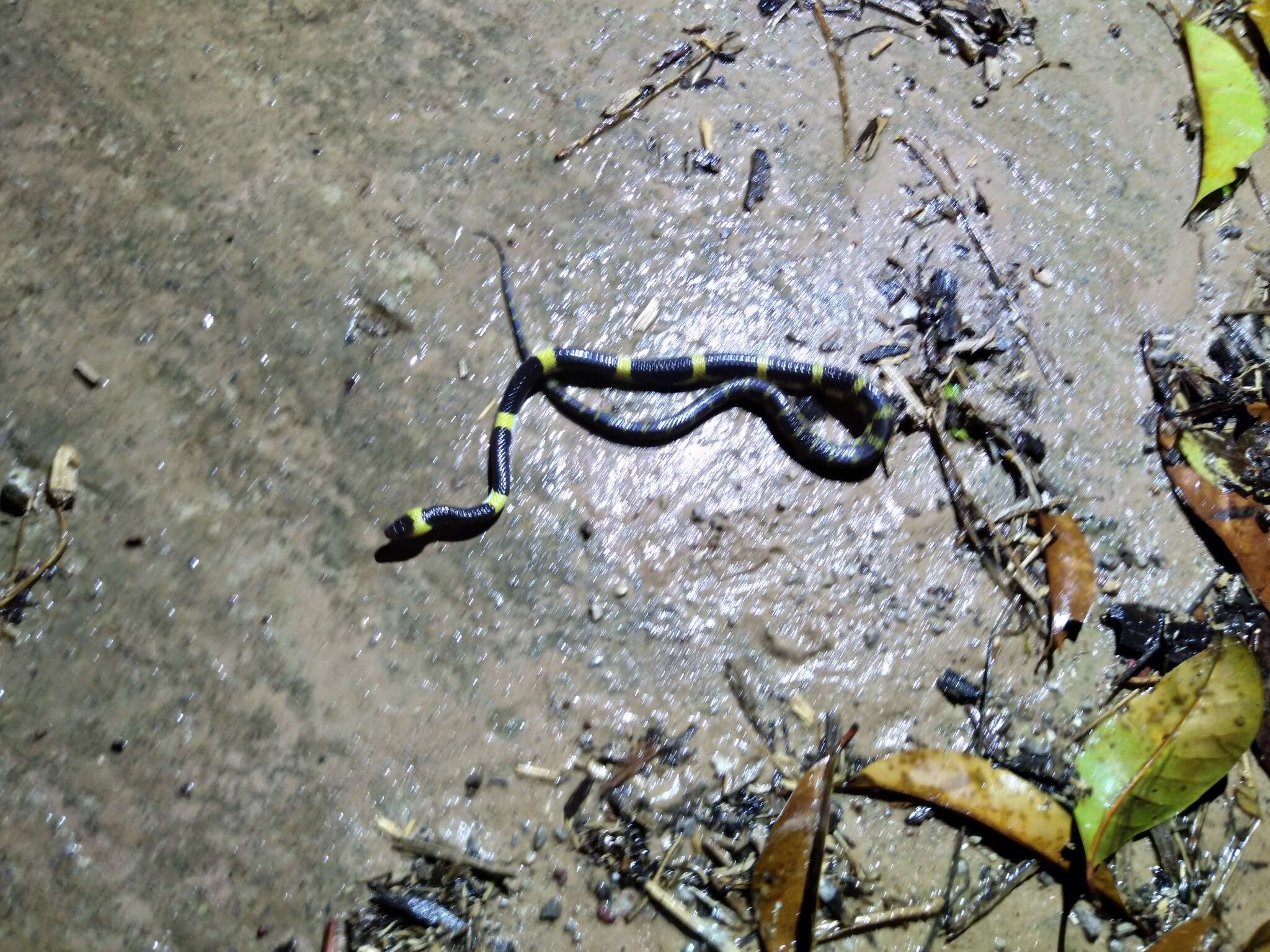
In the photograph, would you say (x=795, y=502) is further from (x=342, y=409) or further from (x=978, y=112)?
(x=978, y=112)

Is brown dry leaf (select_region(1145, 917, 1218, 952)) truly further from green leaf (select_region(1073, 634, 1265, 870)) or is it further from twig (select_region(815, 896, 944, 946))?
twig (select_region(815, 896, 944, 946))

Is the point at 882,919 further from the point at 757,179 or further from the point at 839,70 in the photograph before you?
the point at 839,70

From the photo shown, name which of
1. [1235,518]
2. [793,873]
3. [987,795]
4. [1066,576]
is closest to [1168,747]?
[987,795]

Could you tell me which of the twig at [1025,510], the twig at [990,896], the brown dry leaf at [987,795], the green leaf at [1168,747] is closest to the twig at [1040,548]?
the twig at [1025,510]

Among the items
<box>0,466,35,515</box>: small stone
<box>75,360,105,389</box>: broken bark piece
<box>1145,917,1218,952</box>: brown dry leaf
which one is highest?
<box>1145,917,1218,952</box>: brown dry leaf

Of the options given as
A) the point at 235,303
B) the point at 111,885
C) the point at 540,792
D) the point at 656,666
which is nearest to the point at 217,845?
the point at 111,885

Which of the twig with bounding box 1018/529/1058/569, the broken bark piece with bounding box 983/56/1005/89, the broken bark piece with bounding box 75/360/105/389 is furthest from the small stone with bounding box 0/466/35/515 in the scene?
the broken bark piece with bounding box 983/56/1005/89
